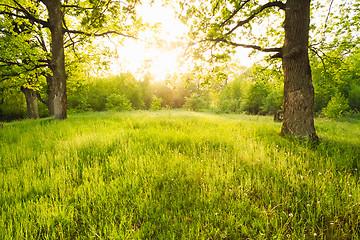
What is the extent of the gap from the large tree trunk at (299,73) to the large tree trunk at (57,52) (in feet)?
37.9

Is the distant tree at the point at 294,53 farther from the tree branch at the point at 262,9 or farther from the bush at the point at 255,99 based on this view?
the bush at the point at 255,99

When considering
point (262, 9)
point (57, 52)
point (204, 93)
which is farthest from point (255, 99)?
point (57, 52)

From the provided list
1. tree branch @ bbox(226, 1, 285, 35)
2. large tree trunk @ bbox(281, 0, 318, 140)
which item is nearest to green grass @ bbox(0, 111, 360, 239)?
large tree trunk @ bbox(281, 0, 318, 140)

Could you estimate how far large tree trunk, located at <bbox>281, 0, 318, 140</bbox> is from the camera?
16.4 feet

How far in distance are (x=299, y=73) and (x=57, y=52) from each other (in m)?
12.3

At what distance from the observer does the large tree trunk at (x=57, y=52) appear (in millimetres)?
8484

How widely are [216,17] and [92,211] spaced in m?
6.77

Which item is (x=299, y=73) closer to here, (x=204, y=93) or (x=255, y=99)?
(x=204, y=93)

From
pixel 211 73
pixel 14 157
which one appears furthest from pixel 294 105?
pixel 14 157

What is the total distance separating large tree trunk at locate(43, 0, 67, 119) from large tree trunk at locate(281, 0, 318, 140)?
1156 cm

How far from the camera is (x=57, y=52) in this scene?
28.4 feet

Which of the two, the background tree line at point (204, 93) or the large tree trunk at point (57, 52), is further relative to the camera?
the background tree line at point (204, 93)

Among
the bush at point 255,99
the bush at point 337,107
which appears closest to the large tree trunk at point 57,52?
the bush at point 337,107

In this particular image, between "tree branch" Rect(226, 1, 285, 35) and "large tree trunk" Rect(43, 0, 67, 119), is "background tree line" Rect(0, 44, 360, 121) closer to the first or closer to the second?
"tree branch" Rect(226, 1, 285, 35)
